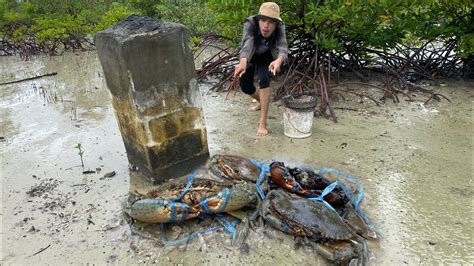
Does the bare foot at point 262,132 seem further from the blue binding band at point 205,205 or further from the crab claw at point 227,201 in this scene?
the blue binding band at point 205,205

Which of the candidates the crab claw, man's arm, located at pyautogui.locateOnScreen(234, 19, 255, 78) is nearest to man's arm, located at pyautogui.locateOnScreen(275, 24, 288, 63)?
man's arm, located at pyautogui.locateOnScreen(234, 19, 255, 78)

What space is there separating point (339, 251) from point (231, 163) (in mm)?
1309

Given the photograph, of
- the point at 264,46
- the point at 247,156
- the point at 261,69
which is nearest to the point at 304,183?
the point at 247,156

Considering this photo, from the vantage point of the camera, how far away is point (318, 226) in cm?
226

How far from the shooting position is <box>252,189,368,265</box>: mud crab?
7.21 ft

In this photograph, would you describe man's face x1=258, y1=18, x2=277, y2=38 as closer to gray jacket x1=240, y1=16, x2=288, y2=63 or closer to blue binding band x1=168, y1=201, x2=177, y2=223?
gray jacket x1=240, y1=16, x2=288, y2=63

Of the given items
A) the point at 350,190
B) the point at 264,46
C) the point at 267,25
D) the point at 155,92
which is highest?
the point at 267,25

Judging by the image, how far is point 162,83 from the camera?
2.92 meters

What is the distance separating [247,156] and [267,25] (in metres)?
1.38

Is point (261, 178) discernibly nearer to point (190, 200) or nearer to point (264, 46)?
point (190, 200)

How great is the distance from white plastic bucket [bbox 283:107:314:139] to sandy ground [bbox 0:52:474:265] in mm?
114

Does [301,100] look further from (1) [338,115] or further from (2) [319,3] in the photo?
(2) [319,3]

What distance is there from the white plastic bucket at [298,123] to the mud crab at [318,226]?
4.97 ft

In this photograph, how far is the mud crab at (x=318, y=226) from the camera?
7.21 ft
